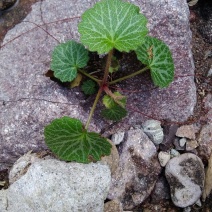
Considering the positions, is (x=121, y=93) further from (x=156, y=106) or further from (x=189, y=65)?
(x=189, y=65)

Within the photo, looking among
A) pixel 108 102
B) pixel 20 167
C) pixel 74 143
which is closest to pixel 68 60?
pixel 108 102

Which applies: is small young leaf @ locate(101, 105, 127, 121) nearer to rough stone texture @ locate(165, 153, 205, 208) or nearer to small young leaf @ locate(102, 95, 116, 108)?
small young leaf @ locate(102, 95, 116, 108)

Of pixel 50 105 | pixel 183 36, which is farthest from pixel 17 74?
pixel 183 36

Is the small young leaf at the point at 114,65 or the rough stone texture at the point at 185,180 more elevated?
the small young leaf at the point at 114,65

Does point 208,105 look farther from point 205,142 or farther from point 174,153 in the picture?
point 174,153

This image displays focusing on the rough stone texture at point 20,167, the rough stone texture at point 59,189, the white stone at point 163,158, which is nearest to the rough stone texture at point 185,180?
the white stone at point 163,158

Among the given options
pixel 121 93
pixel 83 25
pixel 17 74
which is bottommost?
pixel 121 93

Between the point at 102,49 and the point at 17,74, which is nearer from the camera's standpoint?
the point at 102,49

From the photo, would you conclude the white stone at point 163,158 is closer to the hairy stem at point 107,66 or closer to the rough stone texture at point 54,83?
the rough stone texture at point 54,83

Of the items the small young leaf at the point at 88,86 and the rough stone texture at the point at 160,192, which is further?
the rough stone texture at the point at 160,192
